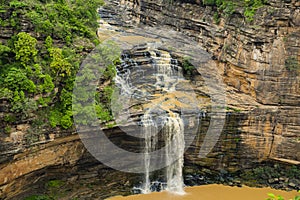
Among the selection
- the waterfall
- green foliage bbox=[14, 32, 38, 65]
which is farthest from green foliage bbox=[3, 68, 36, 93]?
the waterfall

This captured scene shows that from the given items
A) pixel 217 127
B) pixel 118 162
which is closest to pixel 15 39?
pixel 118 162

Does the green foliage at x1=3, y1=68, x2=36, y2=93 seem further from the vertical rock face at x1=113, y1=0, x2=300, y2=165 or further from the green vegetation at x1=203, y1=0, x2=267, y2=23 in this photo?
the green vegetation at x1=203, y1=0, x2=267, y2=23

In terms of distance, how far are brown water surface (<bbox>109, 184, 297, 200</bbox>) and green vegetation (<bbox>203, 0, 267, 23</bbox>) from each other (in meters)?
7.57

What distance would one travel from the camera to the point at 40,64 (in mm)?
12477

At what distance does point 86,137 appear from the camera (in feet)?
42.7

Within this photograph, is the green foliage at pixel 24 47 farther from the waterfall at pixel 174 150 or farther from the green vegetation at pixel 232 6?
the green vegetation at pixel 232 6

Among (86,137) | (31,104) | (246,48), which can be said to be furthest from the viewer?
(246,48)

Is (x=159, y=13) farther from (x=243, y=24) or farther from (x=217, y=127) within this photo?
(x=217, y=127)

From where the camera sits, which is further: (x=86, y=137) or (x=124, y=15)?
(x=124, y=15)

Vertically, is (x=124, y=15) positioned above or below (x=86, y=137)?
above

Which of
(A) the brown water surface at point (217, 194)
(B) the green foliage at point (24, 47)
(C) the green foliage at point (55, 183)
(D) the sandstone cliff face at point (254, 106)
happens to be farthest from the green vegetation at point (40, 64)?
(A) the brown water surface at point (217, 194)

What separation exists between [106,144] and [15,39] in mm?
4817

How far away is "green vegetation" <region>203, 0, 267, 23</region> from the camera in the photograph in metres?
16.9

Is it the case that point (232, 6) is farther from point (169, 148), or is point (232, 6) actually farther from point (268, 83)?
point (169, 148)
